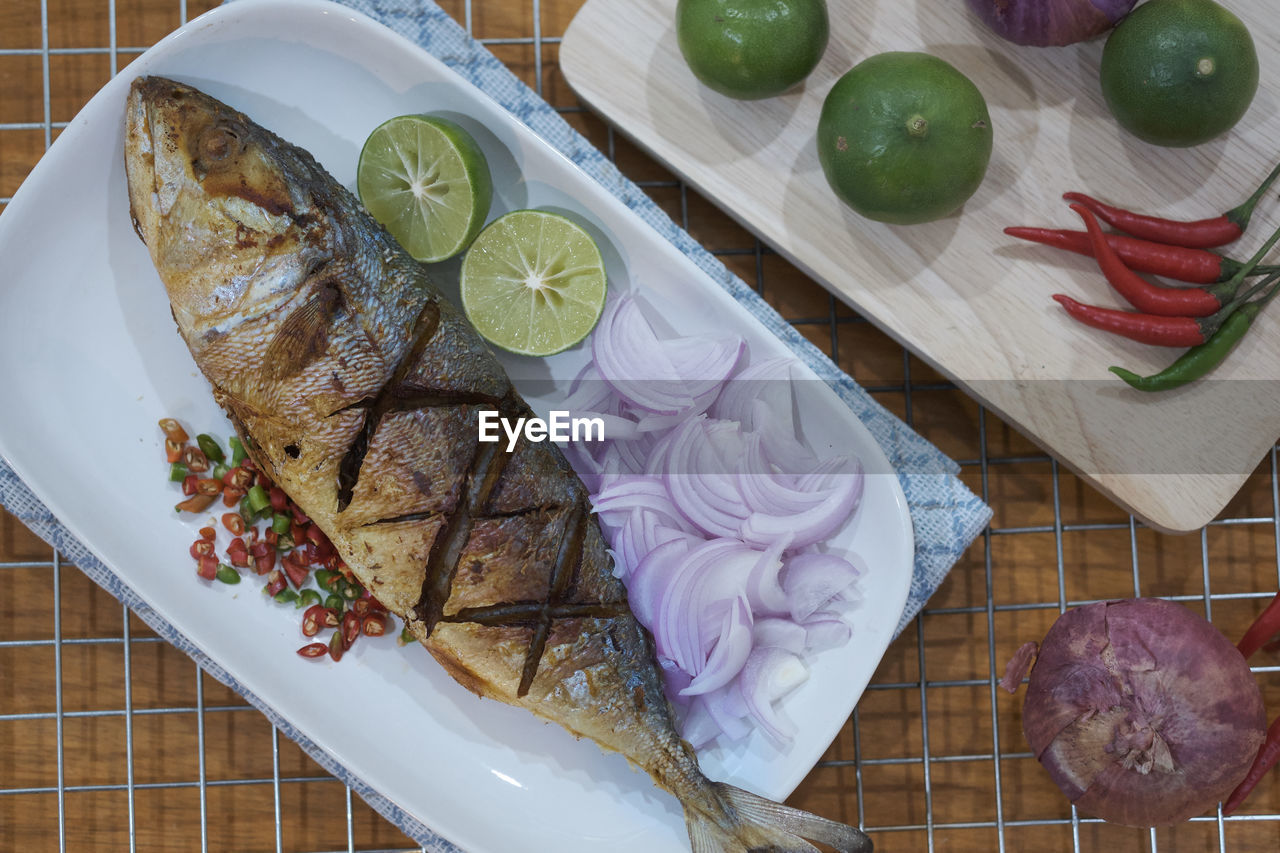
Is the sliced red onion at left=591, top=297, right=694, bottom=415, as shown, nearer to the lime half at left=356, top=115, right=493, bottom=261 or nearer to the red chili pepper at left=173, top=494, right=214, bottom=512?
the lime half at left=356, top=115, right=493, bottom=261

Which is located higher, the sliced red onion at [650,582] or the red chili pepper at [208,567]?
the sliced red onion at [650,582]

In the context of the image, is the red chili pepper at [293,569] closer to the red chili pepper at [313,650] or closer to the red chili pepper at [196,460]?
the red chili pepper at [313,650]

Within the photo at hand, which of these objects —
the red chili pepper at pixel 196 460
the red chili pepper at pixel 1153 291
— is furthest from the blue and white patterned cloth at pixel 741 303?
the red chili pepper at pixel 1153 291

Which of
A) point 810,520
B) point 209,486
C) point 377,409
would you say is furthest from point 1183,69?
point 209,486

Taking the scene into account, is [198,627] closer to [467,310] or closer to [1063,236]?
[467,310]

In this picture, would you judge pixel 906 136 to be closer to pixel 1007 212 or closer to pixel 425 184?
pixel 1007 212

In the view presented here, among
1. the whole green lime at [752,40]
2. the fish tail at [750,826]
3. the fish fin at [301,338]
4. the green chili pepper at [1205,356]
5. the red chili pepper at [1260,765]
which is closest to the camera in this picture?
the fish fin at [301,338]
